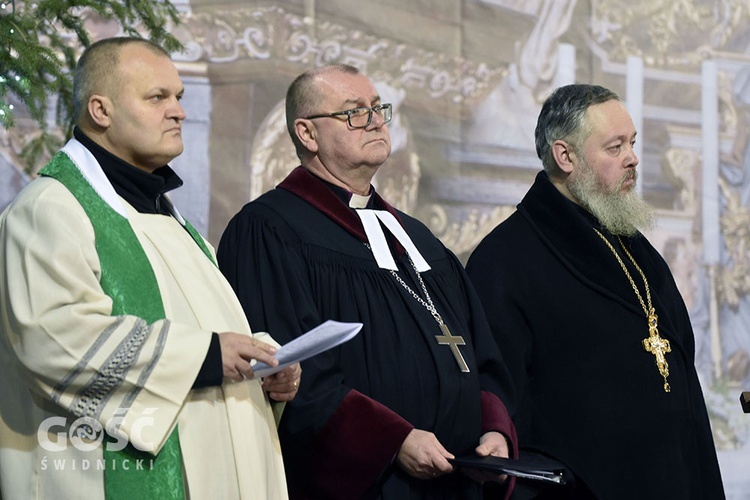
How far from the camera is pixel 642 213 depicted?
506 centimetres

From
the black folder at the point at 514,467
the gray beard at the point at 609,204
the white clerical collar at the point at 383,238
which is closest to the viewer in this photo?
the black folder at the point at 514,467

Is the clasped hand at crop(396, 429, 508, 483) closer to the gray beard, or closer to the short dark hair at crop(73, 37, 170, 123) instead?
the short dark hair at crop(73, 37, 170, 123)

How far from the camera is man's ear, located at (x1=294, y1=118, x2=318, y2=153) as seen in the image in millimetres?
4312

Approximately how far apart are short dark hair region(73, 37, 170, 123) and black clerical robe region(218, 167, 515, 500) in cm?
85

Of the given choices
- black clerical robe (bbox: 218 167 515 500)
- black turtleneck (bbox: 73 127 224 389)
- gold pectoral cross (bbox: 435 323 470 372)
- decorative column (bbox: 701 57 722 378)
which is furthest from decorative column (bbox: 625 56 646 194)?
black turtleneck (bbox: 73 127 224 389)

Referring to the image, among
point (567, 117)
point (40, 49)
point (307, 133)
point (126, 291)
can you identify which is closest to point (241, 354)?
point (126, 291)

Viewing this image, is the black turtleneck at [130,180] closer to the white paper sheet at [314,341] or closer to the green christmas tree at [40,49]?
the white paper sheet at [314,341]

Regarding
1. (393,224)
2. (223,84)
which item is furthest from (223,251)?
(223,84)

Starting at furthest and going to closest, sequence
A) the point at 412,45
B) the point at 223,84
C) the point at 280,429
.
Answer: the point at 412,45 < the point at 223,84 < the point at 280,429

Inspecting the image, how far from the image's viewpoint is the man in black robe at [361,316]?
3.73 m

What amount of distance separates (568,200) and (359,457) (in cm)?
176

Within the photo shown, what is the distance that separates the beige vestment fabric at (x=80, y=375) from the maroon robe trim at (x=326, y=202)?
979 millimetres

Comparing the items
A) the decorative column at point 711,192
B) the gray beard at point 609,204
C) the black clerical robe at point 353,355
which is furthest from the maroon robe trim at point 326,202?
the decorative column at point 711,192

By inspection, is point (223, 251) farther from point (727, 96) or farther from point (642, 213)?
point (727, 96)
